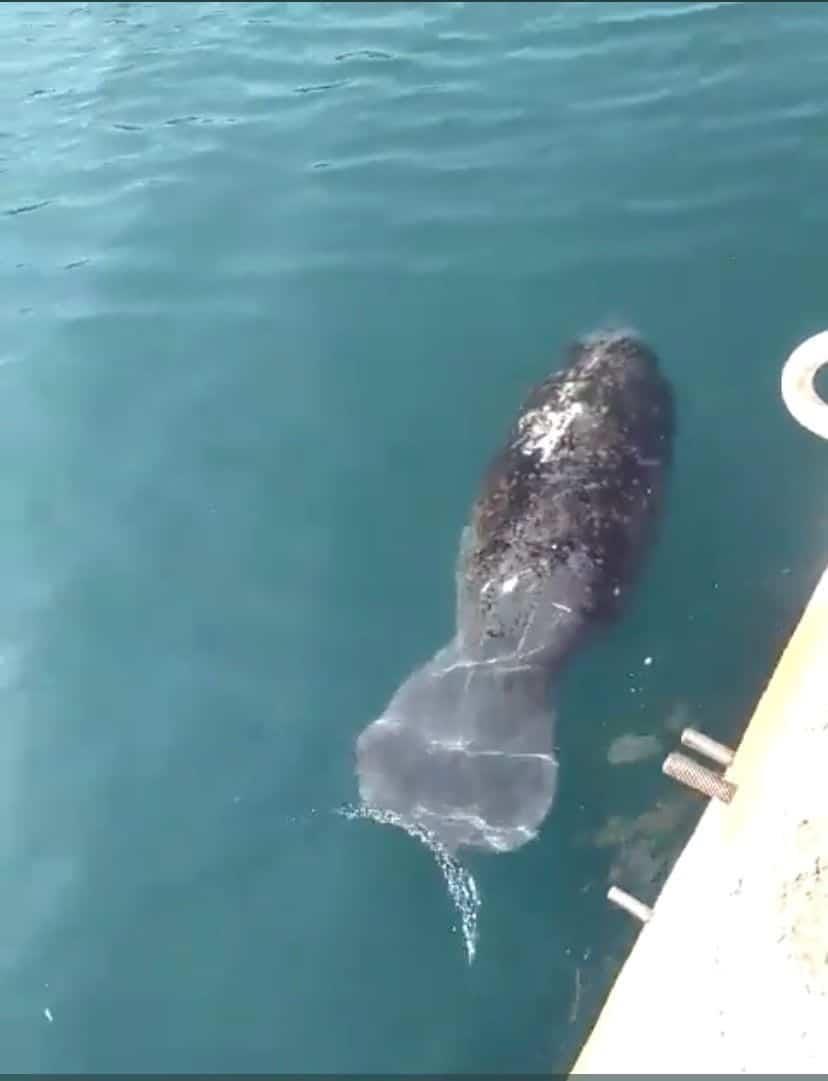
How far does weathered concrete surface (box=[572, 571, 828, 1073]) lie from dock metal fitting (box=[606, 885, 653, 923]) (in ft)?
0.69

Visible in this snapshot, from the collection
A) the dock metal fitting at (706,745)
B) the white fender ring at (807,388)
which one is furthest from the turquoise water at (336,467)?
the white fender ring at (807,388)

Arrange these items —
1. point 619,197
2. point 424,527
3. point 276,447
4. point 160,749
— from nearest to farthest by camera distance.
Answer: point 160,749 → point 424,527 → point 276,447 → point 619,197

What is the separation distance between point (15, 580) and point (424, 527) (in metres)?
4.35

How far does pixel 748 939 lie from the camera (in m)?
8.03

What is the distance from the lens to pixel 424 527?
12.8 metres

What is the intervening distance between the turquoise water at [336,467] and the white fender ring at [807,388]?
1.77 m

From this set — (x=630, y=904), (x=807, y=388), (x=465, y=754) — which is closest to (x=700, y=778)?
(x=630, y=904)

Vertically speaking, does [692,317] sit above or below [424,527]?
above

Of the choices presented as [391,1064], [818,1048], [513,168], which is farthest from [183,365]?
[818,1048]

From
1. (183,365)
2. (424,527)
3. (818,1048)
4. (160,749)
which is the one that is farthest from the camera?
(183,365)

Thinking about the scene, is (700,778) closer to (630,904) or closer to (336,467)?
(630,904)

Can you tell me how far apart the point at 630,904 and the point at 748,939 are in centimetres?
119

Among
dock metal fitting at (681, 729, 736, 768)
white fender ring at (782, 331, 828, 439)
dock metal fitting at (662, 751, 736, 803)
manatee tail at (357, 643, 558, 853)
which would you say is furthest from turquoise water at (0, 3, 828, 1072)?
white fender ring at (782, 331, 828, 439)

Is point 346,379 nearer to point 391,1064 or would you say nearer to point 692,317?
point 692,317
